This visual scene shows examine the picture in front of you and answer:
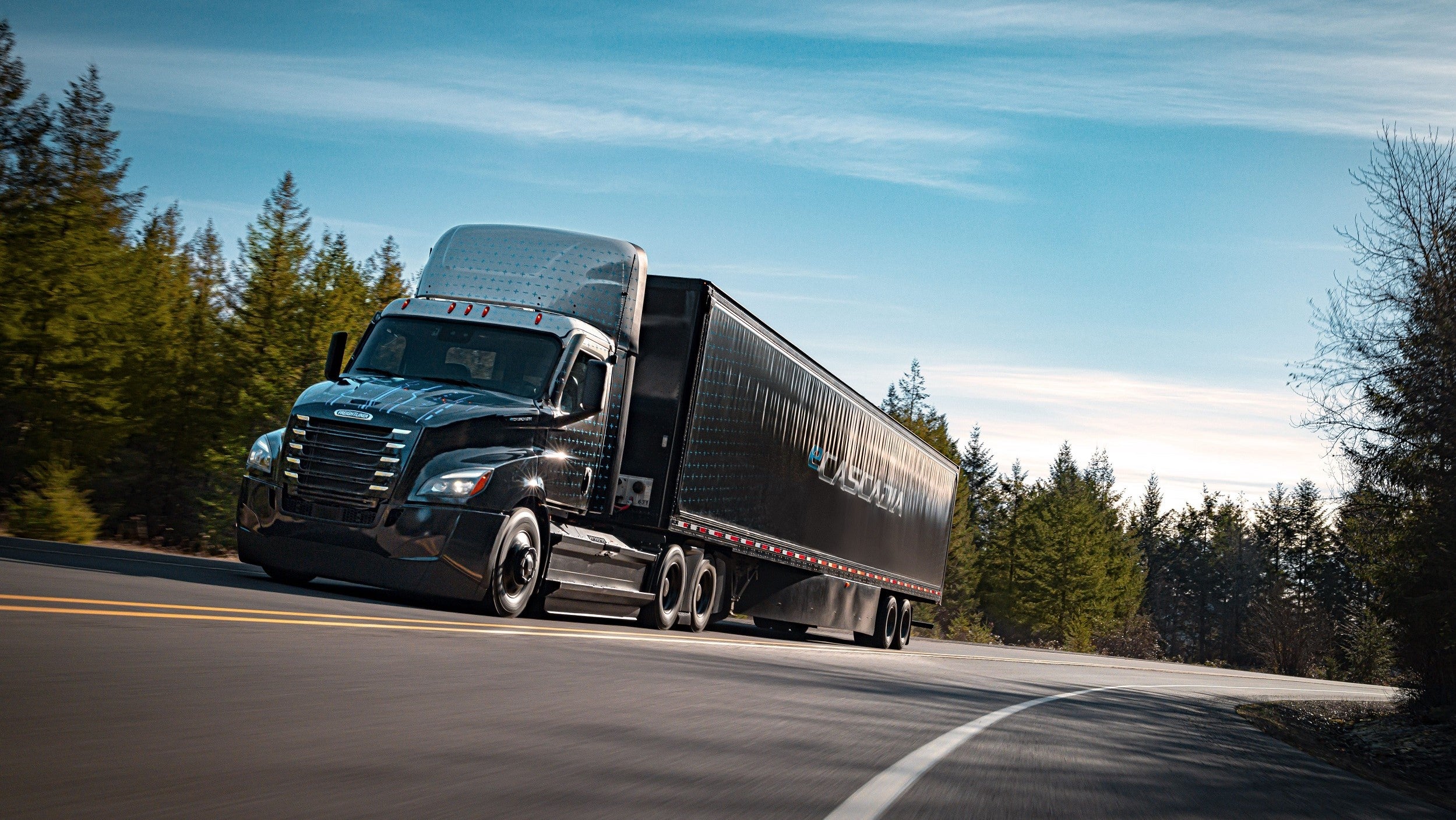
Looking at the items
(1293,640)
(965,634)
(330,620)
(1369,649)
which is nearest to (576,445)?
(330,620)

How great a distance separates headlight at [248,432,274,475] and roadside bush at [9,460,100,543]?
8647 mm

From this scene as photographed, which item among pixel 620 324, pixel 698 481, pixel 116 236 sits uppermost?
pixel 116 236

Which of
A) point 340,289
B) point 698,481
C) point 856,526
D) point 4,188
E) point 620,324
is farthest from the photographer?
point 340,289

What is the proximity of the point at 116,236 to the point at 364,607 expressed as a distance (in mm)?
27050

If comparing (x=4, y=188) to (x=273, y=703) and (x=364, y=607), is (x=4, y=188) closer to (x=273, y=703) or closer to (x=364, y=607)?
(x=364, y=607)

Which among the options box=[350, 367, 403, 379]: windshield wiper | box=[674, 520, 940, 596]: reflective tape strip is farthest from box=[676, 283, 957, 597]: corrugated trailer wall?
box=[350, 367, 403, 379]: windshield wiper

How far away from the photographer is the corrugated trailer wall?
16156 millimetres

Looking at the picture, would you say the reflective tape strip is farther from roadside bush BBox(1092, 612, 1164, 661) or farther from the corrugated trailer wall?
roadside bush BBox(1092, 612, 1164, 661)

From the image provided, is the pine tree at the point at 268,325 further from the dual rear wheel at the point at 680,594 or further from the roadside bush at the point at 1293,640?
the roadside bush at the point at 1293,640

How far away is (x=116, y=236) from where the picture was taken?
3406 cm

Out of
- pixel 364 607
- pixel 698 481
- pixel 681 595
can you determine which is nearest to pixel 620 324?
pixel 698 481

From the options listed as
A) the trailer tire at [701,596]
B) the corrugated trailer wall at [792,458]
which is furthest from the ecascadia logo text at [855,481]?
the trailer tire at [701,596]

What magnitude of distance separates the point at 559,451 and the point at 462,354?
148 cm

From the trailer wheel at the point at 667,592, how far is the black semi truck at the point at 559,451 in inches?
1.3
